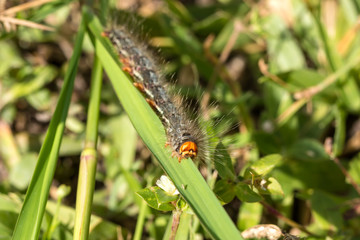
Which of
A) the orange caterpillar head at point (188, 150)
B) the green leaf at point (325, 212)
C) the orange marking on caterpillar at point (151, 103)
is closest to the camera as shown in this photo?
the orange caterpillar head at point (188, 150)

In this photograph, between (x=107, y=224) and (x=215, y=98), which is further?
(x=215, y=98)

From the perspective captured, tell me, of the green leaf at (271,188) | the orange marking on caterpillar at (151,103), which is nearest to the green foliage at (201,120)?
the green leaf at (271,188)

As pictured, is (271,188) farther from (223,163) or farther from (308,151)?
(308,151)

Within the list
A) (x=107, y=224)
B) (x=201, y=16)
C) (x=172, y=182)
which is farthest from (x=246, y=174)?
(x=201, y=16)

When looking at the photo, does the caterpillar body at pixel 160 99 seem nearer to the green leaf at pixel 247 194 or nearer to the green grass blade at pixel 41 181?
the green leaf at pixel 247 194

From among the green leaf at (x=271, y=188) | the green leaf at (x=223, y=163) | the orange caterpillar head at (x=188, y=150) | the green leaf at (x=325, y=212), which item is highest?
the orange caterpillar head at (x=188, y=150)

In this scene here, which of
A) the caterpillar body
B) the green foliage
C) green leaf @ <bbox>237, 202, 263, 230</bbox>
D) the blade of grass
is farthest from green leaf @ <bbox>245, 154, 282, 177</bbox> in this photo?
the blade of grass

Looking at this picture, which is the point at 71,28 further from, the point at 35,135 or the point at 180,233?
→ the point at 180,233
